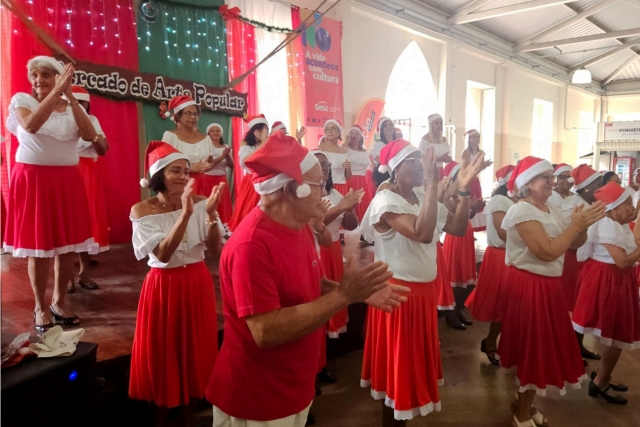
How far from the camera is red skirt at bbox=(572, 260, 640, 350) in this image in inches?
118

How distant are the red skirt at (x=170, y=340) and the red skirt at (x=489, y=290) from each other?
2216 millimetres

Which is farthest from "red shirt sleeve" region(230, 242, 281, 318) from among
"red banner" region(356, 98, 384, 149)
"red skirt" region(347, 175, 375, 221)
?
"red banner" region(356, 98, 384, 149)

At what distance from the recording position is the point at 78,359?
1.77 m

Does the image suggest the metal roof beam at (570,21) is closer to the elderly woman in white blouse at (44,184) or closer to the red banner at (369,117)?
the red banner at (369,117)

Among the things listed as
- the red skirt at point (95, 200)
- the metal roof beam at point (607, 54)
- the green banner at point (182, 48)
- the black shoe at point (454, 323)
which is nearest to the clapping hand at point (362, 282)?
the red skirt at point (95, 200)

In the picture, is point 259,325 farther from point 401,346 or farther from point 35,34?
point 35,34

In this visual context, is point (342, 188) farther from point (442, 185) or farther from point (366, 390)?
point (442, 185)

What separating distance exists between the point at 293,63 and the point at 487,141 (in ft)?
24.1

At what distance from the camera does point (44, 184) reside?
8.78ft

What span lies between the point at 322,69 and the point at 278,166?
631 cm

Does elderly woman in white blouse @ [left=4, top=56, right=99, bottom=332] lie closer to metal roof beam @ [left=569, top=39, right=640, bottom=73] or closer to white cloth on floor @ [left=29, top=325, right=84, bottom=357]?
white cloth on floor @ [left=29, top=325, right=84, bottom=357]

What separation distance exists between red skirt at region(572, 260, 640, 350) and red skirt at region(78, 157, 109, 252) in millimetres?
3908

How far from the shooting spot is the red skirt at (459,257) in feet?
14.3

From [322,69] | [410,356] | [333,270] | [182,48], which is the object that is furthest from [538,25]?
[410,356]
